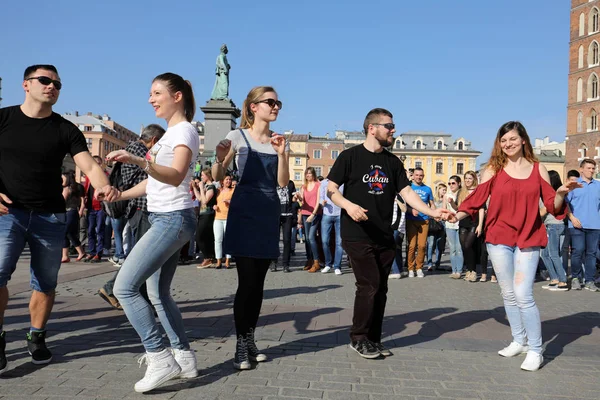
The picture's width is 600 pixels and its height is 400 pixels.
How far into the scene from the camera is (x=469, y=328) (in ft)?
19.2

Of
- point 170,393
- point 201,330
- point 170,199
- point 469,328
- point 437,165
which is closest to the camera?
point 170,393

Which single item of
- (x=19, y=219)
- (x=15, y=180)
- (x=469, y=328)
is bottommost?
(x=469, y=328)

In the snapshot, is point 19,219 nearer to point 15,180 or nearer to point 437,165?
point 15,180

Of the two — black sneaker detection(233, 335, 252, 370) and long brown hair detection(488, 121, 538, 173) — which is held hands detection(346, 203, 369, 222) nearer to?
black sneaker detection(233, 335, 252, 370)

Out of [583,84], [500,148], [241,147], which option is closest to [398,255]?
[500,148]

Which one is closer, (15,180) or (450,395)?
(450,395)

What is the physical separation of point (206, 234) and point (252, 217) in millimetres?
8020

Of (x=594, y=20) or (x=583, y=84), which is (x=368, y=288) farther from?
(x=594, y=20)

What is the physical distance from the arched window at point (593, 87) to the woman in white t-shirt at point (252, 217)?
70.6 metres

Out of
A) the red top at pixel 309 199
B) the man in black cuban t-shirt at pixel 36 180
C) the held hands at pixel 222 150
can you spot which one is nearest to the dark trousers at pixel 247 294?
the held hands at pixel 222 150

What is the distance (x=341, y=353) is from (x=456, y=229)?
6922mm

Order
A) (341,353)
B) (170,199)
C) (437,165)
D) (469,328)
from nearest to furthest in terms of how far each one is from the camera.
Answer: (170,199), (341,353), (469,328), (437,165)

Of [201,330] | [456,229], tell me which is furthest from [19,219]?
[456,229]

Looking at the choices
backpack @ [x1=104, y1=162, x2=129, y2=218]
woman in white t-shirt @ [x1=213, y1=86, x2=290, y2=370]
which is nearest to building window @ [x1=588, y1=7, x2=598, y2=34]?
backpack @ [x1=104, y1=162, x2=129, y2=218]
